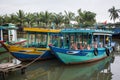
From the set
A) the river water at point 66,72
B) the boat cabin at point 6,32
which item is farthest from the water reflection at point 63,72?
the boat cabin at point 6,32

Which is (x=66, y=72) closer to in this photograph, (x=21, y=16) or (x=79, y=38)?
(x=79, y=38)

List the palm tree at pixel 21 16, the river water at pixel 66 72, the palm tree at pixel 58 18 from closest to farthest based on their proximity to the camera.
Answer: the river water at pixel 66 72
the palm tree at pixel 21 16
the palm tree at pixel 58 18

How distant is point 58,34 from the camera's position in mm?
15000

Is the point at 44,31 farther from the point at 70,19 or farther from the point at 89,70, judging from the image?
the point at 70,19

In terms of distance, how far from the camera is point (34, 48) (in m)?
13.5

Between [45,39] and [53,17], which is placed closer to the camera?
[45,39]

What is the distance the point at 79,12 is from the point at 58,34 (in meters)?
32.5

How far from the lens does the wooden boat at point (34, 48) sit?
44.2 ft

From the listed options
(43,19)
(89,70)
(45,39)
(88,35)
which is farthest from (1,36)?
(43,19)

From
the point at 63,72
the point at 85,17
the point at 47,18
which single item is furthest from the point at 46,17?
the point at 63,72

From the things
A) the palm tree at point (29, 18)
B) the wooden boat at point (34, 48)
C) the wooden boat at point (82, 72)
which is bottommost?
the wooden boat at point (82, 72)

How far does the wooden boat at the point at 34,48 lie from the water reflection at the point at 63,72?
0.65 m

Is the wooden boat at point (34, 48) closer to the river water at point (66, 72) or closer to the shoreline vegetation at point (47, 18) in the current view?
the river water at point (66, 72)

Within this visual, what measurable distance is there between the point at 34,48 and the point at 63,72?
270cm
